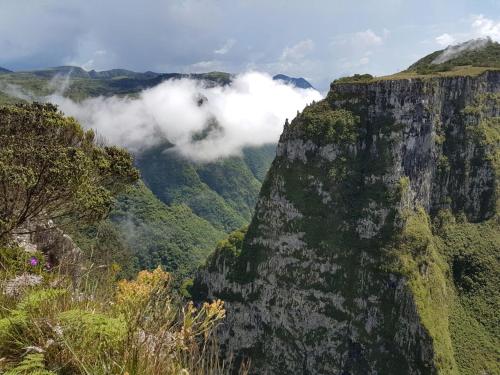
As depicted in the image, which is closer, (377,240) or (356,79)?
(377,240)

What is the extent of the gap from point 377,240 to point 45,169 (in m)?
64.5

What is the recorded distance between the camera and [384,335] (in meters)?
68.2

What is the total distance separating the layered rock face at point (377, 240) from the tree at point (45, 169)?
59711mm

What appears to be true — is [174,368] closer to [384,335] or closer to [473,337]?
[384,335]

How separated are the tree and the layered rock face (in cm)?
5971

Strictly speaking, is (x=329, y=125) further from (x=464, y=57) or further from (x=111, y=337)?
(x=111, y=337)

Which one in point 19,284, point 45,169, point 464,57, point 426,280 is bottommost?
point 426,280

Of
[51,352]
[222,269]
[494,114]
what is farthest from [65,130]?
[494,114]

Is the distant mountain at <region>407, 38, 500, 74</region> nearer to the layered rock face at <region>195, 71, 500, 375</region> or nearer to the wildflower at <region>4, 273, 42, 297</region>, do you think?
the layered rock face at <region>195, 71, 500, 375</region>

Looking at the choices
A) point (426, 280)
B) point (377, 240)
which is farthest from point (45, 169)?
point (426, 280)

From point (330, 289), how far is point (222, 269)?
22.6 metres

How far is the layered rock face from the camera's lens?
69188 millimetres

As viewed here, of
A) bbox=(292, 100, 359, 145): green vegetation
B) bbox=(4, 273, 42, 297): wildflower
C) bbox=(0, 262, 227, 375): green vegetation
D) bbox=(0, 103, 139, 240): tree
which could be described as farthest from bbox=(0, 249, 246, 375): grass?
bbox=(292, 100, 359, 145): green vegetation

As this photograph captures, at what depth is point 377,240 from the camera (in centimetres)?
7206
